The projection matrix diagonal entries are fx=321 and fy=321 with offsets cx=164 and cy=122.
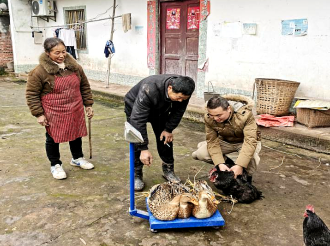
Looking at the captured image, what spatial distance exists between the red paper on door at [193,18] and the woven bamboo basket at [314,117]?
A: 3.54 metres

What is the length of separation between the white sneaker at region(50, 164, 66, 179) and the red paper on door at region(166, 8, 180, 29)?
216 inches

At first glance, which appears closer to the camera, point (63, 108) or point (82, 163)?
point (63, 108)

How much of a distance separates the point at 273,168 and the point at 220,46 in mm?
3659

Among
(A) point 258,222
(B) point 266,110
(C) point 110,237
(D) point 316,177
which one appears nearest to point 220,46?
(B) point 266,110

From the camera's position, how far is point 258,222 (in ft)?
9.59

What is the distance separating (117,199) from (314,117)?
3.47 meters

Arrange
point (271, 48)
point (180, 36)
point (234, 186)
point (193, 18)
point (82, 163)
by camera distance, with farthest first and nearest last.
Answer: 1. point (180, 36)
2. point (193, 18)
3. point (271, 48)
4. point (82, 163)
5. point (234, 186)

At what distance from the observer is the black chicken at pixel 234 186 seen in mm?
3129

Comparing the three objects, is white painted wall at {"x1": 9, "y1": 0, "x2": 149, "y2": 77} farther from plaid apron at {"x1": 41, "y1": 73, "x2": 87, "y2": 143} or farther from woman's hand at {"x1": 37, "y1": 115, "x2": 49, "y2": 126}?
woman's hand at {"x1": 37, "y1": 115, "x2": 49, "y2": 126}

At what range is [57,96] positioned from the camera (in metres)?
3.57

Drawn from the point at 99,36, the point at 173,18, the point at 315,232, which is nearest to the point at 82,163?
the point at 315,232

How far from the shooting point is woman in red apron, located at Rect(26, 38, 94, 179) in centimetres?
342

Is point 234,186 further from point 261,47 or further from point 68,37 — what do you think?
point 68,37

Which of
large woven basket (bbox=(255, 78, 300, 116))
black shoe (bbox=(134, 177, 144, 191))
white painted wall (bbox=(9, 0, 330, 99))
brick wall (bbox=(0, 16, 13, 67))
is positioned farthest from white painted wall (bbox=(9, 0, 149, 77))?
black shoe (bbox=(134, 177, 144, 191))
